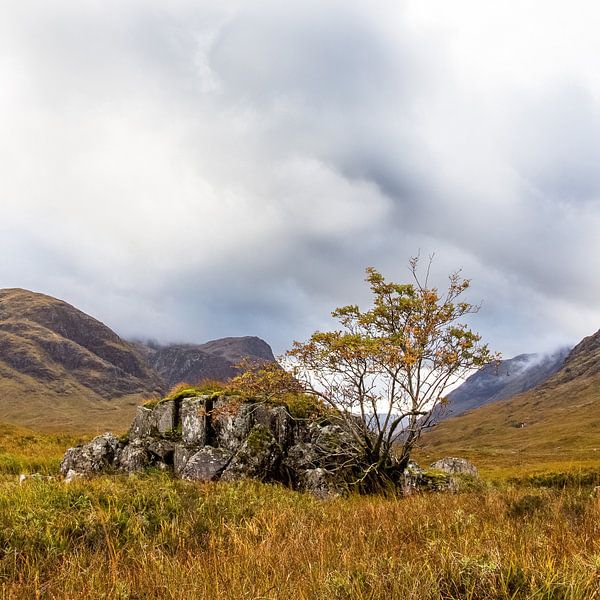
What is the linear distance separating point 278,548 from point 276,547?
89mm

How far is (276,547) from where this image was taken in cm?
533

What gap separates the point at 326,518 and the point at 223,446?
1032 cm

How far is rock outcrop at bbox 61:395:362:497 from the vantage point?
1531 centimetres

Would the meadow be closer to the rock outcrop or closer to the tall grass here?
the tall grass

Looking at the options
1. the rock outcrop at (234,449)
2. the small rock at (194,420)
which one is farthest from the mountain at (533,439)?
the small rock at (194,420)

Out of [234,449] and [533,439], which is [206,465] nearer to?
[234,449]

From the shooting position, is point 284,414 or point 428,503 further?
point 284,414

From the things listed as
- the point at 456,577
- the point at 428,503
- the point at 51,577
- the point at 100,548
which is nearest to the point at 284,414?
the point at 428,503

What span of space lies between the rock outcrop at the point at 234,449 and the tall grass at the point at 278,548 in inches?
253

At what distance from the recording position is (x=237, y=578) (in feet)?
13.5

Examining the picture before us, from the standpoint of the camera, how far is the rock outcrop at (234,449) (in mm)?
15312

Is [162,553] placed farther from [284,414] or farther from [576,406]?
[576,406]

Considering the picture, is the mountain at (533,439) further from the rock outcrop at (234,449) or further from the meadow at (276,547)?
the meadow at (276,547)

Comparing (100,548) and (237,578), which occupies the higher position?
(237,578)
